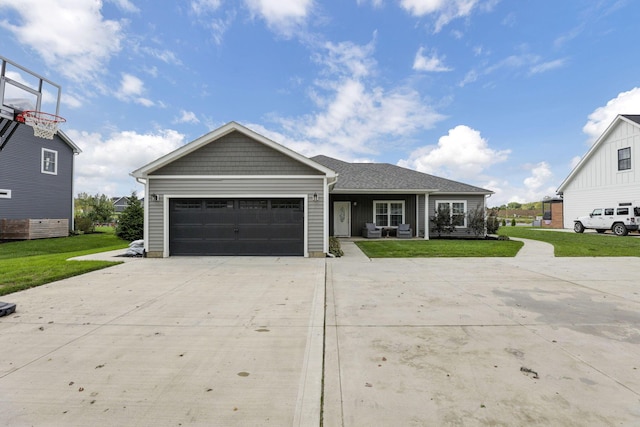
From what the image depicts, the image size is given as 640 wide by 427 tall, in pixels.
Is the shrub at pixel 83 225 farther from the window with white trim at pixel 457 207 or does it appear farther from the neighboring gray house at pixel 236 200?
the window with white trim at pixel 457 207

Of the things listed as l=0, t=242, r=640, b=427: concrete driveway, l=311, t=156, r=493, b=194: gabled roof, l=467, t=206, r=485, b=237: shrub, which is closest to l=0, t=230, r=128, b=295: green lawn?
l=0, t=242, r=640, b=427: concrete driveway

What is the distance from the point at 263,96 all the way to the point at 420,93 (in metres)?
8.99

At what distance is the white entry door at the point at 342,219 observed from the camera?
17406 millimetres

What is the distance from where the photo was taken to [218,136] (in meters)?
10.5

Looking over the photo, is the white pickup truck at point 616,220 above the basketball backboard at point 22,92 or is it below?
below

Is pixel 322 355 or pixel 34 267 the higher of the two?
pixel 34 267

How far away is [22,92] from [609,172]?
2991 centimetres

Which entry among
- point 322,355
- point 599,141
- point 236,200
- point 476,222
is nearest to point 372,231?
point 476,222

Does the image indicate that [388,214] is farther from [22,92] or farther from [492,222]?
[22,92]

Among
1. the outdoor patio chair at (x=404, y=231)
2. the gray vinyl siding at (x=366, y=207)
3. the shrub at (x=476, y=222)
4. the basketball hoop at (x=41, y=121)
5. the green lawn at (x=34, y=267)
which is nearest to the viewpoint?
the basketball hoop at (x=41, y=121)

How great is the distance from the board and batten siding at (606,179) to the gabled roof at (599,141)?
0.15m

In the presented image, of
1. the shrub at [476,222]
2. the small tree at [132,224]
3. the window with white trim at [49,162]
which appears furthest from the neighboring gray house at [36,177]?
the shrub at [476,222]

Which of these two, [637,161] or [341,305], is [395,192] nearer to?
[341,305]

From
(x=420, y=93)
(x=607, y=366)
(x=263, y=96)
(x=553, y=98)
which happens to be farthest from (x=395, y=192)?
(x=607, y=366)
